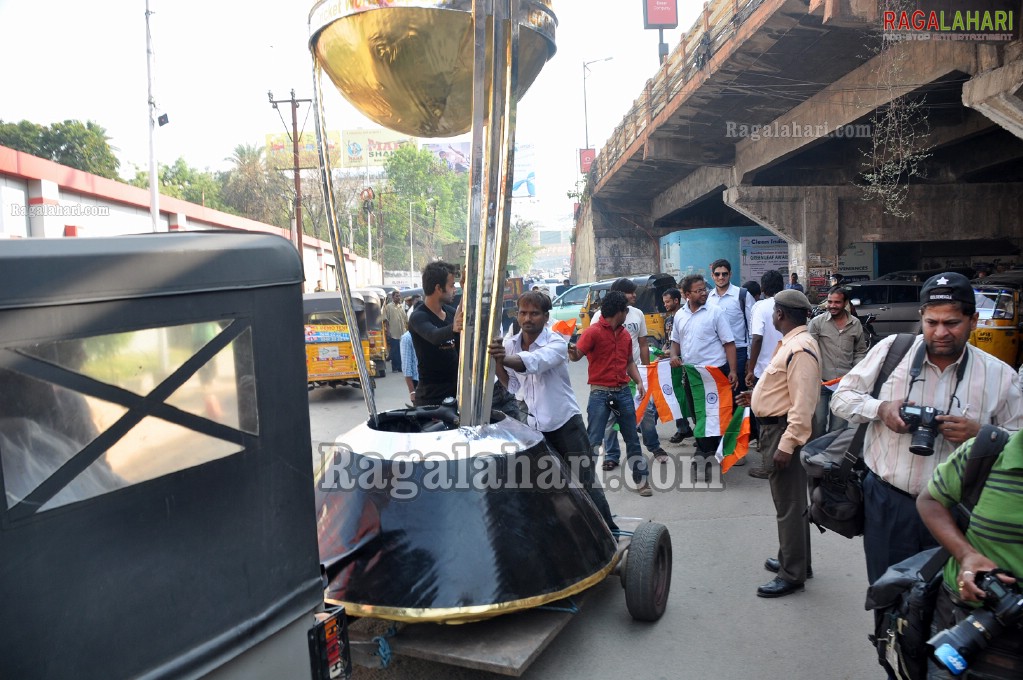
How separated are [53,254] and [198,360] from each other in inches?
17.4

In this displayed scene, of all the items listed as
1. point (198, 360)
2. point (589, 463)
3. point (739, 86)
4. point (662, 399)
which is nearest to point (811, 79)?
point (739, 86)

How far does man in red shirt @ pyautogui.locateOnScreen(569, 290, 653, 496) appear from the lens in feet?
21.1

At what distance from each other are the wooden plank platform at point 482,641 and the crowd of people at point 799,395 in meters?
1.20

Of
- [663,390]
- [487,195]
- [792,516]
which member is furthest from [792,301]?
[663,390]

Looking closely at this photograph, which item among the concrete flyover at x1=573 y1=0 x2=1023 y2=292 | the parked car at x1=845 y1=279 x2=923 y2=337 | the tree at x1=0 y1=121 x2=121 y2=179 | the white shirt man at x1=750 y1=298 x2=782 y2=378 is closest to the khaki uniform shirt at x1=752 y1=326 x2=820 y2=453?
the white shirt man at x1=750 y1=298 x2=782 y2=378

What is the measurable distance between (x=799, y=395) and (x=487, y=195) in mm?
2019

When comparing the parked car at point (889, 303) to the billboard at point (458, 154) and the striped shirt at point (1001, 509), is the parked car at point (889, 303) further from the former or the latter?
the striped shirt at point (1001, 509)

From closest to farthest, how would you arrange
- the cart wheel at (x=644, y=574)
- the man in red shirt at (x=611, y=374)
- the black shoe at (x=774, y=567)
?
the cart wheel at (x=644, y=574) → the black shoe at (x=774, y=567) → the man in red shirt at (x=611, y=374)

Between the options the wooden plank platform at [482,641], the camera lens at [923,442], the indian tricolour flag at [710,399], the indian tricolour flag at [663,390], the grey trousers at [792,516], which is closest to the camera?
the camera lens at [923,442]

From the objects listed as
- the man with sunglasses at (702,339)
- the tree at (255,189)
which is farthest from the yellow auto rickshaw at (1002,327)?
the tree at (255,189)

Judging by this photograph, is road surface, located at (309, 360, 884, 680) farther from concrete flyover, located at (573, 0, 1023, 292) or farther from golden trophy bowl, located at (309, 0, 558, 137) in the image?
concrete flyover, located at (573, 0, 1023, 292)

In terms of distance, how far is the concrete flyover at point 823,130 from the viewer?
35.9 ft

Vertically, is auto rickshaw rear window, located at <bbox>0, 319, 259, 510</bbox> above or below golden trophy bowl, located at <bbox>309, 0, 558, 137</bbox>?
below

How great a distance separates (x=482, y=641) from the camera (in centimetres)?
314
